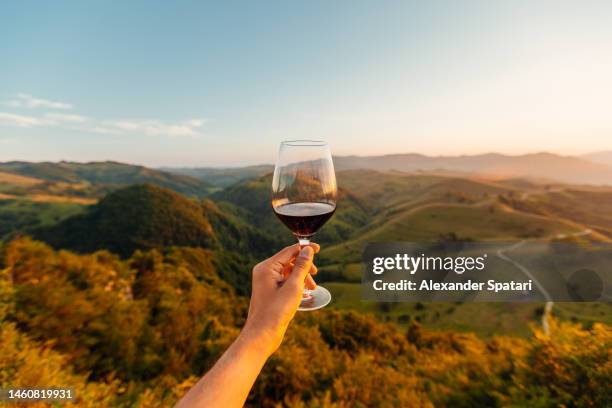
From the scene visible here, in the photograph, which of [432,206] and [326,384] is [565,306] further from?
[326,384]

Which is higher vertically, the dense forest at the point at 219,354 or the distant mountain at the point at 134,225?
the dense forest at the point at 219,354

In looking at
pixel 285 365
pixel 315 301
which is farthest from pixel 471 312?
pixel 315 301

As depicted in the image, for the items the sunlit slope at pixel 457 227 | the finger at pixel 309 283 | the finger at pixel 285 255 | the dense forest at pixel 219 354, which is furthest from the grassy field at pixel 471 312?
the finger at pixel 285 255

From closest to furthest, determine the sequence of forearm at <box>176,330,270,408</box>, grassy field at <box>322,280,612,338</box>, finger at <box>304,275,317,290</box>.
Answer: forearm at <box>176,330,270,408</box>, finger at <box>304,275,317,290</box>, grassy field at <box>322,280,612,338</box>

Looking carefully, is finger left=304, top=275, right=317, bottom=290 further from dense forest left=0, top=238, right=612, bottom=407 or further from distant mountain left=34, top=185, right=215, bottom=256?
distant mountain left=34, top=185, right=215, bottom=256

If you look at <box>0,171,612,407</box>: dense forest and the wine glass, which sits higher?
the wine glass

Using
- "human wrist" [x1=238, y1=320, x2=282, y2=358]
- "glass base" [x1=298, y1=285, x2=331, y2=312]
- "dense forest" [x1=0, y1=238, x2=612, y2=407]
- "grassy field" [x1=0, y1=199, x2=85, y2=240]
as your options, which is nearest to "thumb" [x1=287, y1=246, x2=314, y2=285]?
"human wrist" [x1=238, y1=320, x2=282, y2=358]

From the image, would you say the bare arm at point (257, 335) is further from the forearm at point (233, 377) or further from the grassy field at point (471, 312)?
the grassy field at point (471, 312)
